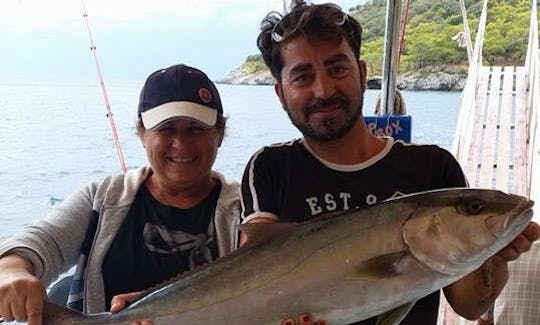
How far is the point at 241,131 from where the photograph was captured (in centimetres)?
544

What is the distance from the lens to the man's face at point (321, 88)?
1775 mm

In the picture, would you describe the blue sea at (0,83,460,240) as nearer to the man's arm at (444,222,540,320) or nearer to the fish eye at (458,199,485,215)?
the man's arm at (444,222,540,320)

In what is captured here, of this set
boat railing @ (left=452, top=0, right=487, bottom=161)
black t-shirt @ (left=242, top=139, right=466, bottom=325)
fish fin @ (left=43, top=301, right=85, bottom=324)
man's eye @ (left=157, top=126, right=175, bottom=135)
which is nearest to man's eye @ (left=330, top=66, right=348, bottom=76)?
black t-shirt @ (left=242, top=139, right=466, bottom=325)

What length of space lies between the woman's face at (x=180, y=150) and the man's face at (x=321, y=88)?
1.17 ft

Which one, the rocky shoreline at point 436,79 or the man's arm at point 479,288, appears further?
the rocky shoreline at point 436,79

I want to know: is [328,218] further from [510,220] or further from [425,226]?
[510,220]

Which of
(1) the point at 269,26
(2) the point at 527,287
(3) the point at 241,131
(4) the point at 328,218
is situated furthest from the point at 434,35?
(4) the point at 328,218

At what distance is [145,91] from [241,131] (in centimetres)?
332

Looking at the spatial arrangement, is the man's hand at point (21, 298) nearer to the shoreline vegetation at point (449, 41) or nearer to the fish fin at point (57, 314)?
the fish fin at point (57, 314)

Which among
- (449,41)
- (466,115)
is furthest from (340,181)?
(449,41)

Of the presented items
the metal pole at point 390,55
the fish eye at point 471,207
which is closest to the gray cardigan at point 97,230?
the fish eye at point 471,207

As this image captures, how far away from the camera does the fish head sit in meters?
1.28

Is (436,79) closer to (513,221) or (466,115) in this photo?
(466,115)

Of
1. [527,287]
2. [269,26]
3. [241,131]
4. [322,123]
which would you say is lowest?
[527,287]
